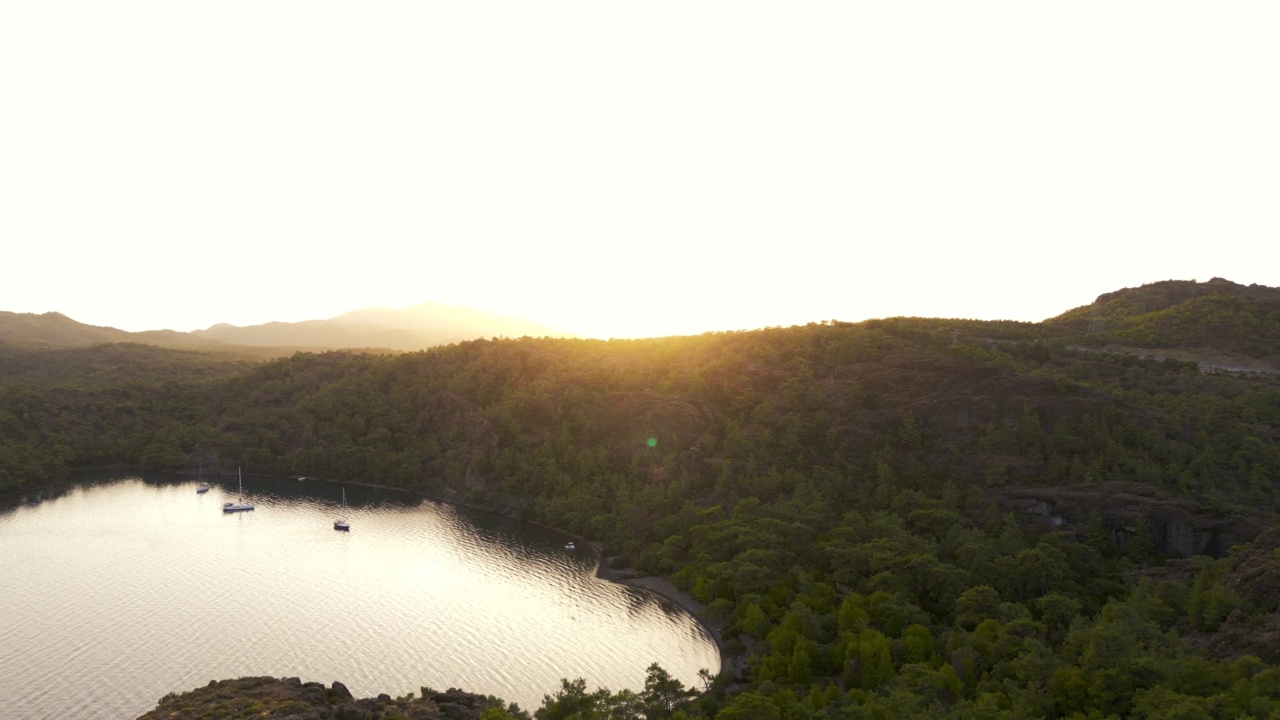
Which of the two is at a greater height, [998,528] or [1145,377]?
[1145,377]

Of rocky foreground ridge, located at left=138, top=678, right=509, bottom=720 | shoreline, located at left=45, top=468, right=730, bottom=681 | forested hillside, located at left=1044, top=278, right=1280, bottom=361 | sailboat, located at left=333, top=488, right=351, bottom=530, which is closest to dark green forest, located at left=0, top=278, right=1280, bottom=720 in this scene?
shoreline, located at left=45, top=468, right=730, bottom=681

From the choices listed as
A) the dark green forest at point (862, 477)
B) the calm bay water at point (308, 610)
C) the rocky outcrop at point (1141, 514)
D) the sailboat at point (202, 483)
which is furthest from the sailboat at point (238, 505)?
the rocky outcrop at point (1141, 514)

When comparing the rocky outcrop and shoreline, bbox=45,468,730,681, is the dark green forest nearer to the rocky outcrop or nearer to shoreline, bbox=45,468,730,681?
the rocky outcrop

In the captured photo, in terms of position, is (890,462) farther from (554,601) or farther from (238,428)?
(238,428)

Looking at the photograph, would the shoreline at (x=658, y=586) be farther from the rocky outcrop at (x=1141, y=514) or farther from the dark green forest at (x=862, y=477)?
the rocky outcrop at (x=1141, y=514)

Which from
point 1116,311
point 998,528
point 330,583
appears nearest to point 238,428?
point 330,583

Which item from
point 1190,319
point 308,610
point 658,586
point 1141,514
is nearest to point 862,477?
point 1141,514
